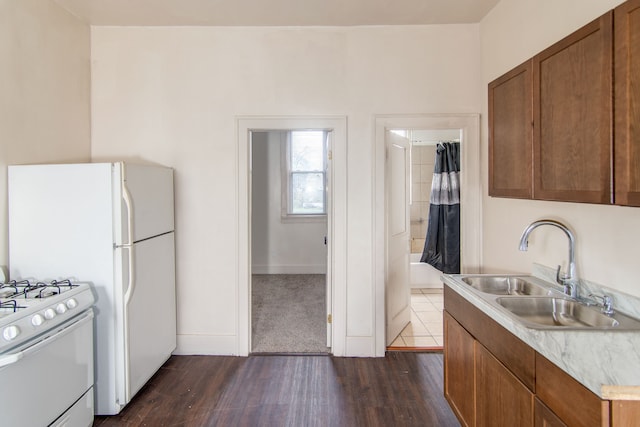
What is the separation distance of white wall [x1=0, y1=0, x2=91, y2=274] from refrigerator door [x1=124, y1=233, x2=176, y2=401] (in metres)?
0.79

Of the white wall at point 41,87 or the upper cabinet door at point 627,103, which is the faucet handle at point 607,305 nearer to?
the upper cabinet door at point 627,103

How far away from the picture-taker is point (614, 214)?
1631 millimetres

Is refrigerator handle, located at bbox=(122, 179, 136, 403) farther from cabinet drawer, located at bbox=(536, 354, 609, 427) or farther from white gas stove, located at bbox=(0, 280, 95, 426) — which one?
cabinet drawer, located at bbox=(536, 354, 609, 427)

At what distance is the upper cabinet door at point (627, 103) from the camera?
120 cm

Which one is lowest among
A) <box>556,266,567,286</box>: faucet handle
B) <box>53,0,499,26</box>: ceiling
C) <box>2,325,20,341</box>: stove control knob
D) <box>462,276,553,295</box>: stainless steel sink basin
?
<box>2,325,20,341</box>: stove control knob

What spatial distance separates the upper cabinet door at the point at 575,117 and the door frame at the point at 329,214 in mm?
1563

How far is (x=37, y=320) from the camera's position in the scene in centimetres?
167

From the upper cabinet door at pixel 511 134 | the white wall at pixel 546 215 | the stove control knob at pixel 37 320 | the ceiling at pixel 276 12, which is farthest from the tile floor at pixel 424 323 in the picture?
the ceiling at pixel 276 12

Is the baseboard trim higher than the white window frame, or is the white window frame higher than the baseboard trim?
the white window frame

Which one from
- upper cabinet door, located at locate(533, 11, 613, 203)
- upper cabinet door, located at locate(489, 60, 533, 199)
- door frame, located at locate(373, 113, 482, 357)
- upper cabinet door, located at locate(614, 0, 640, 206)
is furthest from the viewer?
door frame, located at locate(373, 113, 482, 357)

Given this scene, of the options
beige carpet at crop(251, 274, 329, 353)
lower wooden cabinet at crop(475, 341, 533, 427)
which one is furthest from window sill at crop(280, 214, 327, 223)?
lower wooden cabinet at crop(475, 341, 533, 427)

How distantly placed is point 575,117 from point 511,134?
0.49 metres

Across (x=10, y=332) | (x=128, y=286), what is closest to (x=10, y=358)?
(x=10, y=332)

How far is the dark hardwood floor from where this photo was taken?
7.34ft
